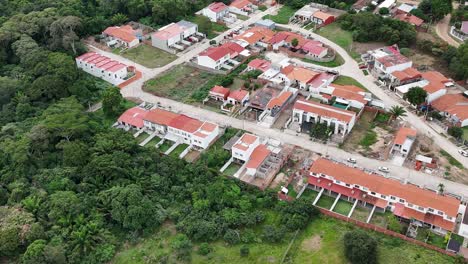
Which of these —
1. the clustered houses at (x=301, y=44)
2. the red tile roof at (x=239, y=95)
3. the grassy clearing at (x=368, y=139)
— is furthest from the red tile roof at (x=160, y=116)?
the clustered houses at (x=301, y=44)

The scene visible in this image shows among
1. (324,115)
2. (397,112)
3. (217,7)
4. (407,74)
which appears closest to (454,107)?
(397,112)

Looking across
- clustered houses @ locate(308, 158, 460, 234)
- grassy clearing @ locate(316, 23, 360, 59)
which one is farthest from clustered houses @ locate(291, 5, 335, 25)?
clustered houses @ locate(308, 158, 460, 234)

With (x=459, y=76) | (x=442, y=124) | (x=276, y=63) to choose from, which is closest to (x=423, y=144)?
(x=442, y=124)

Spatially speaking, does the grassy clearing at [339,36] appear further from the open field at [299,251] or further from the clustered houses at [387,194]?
the open field at [299,251]

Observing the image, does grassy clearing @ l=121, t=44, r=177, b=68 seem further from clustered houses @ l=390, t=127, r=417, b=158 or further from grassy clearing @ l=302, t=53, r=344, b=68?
clustered houses @ l=390, t=127, r=417, b=158

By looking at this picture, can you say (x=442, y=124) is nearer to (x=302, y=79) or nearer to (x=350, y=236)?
(x=302, y=79)

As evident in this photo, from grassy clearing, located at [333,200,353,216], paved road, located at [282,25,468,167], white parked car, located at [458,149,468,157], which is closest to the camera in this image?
grassy clearing, located at [333,200,353,216]
